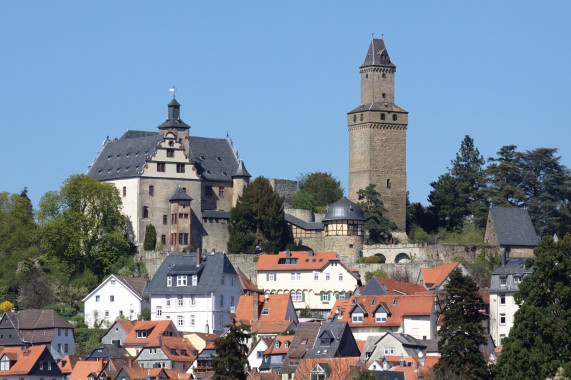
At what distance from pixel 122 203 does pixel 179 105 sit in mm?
9131

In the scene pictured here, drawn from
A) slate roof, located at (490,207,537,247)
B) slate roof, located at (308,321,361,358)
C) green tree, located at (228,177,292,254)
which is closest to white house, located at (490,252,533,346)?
slate roof, located at (308,321,361,358)

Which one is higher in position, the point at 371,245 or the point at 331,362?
the point at 371,245

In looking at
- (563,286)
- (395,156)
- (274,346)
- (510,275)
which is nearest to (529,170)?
(395,156)

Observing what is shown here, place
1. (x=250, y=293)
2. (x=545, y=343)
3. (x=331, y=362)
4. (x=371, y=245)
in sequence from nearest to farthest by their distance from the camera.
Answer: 1. (x=545, y=343)
2. (x=331, y=362)
3. (x=250, y=293)
4. (x=371, y=245)

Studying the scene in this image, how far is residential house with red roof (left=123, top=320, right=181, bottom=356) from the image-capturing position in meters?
85.6

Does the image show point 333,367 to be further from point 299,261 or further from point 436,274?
point 299,261

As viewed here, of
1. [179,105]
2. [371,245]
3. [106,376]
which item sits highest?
[179,105]

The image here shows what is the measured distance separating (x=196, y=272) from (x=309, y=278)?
663 centimetres

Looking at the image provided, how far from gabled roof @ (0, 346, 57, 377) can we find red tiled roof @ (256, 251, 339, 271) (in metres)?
15.5

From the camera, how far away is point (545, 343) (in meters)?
57.3

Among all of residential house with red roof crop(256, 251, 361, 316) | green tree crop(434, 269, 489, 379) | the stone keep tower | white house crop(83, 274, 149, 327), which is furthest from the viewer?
the stone keep tower

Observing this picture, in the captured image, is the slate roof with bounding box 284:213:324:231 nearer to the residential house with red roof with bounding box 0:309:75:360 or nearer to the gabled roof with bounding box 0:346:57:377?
the residential house with red roof with bounding box 0:309:75:360

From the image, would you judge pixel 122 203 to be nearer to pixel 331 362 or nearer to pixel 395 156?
pixel 395 156

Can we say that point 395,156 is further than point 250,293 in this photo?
Yes
